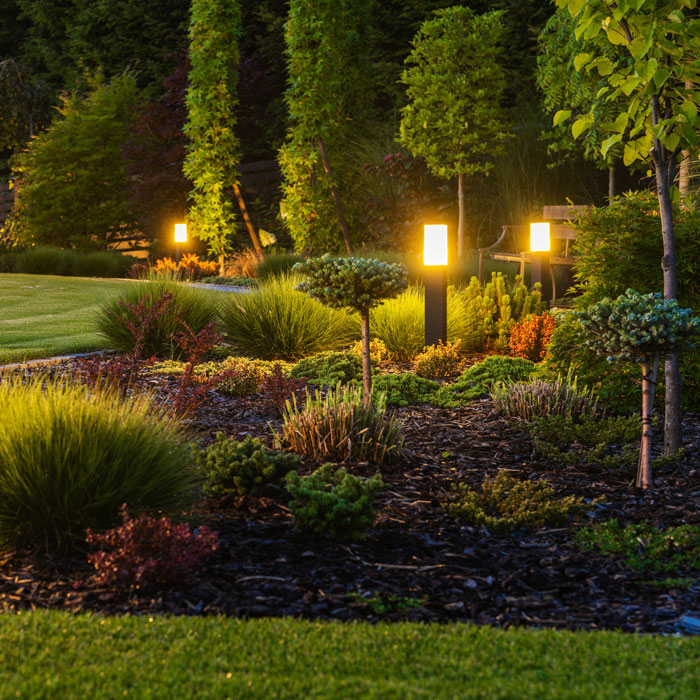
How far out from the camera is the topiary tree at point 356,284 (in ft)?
17.7

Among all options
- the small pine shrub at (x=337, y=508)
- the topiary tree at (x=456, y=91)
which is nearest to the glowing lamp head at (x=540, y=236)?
the topiary tree at (x=456, y=91)

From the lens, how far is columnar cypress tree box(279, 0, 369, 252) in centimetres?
1478

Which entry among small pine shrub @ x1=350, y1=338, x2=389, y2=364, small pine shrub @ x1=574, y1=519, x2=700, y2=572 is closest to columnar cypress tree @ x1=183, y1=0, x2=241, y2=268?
small pine shrub @ x1=350, y1=338, x2=389, y2=364

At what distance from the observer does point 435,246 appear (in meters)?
7.45

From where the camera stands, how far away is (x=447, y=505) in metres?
3.73

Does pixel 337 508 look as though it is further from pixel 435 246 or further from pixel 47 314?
pixel 47 314

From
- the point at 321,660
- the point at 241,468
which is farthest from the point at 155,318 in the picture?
the point at 321,660

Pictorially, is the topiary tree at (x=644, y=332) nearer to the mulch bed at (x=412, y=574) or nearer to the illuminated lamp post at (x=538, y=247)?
the mulch bed at (x=412, y=574)

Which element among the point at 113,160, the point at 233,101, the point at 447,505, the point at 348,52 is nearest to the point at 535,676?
the point at 447,505

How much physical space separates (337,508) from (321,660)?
995 mm

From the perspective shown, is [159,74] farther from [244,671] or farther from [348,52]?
[244,671]

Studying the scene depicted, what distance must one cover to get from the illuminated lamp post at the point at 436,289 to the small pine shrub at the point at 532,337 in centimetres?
76

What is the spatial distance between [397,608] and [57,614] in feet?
3.67

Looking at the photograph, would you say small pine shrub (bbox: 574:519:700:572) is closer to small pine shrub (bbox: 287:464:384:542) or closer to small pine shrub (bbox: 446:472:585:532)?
small pine shrub (bbox: 446:472:585:532)
